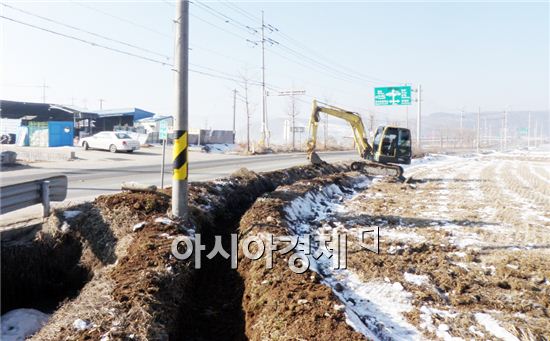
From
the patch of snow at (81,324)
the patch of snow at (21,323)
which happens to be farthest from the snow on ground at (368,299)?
the patch of snow at (21,323)

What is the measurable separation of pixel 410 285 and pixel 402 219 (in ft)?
14.7

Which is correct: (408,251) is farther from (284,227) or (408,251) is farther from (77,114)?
(77,114)

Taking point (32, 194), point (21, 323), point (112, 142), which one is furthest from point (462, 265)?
point (112, 142)

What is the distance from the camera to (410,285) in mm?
5836

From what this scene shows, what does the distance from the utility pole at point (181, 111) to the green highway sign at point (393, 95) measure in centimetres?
3068

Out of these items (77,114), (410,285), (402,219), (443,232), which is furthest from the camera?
(77,114)

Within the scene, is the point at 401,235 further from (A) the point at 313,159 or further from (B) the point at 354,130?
(B) the point at 354,130

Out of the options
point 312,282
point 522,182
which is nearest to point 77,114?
point 522,182

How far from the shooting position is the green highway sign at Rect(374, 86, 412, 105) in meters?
34.9

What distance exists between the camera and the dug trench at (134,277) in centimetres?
407

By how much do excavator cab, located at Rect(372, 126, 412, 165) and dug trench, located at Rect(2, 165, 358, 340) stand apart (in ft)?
40.3

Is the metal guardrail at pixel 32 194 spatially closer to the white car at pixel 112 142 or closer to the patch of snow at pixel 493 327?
the patch of snow at pixel 493 327

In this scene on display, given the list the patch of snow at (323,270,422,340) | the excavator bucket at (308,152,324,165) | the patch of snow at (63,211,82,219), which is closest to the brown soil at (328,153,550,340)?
the patch of snow at (323,270,422,340)

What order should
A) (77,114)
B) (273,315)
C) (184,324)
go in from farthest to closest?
(77,114) < (184,324) < (273,315)
